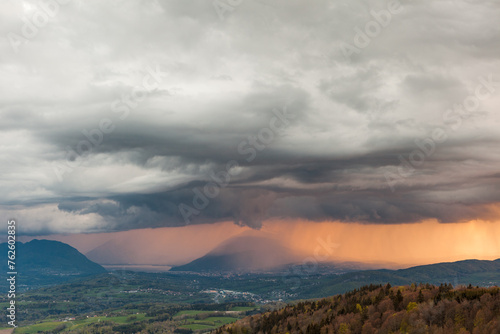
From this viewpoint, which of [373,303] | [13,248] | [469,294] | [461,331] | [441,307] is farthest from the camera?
[373,303]

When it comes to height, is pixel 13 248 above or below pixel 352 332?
above

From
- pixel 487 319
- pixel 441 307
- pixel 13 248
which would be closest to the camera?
pixel 487 319

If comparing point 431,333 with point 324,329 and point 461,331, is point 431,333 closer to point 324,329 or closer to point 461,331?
point 461,331

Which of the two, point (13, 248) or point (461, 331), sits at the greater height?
point (13, 248)

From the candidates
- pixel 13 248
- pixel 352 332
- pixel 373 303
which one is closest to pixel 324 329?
pixel 352 332

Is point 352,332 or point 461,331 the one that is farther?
point 352,332

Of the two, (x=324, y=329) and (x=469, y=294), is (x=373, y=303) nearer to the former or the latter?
(x=324, y=329)

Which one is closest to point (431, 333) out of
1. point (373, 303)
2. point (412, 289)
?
point (373, 303)

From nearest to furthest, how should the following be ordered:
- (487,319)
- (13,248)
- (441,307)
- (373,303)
Result: (487,319) → (441,307) → (13,248) → (373,303)

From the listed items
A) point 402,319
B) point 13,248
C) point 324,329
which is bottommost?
point 324,329
